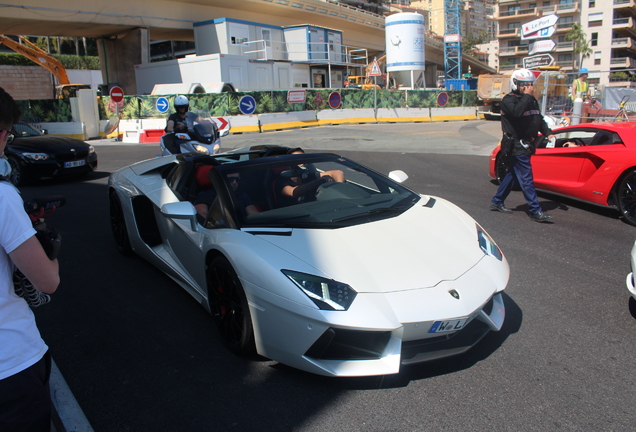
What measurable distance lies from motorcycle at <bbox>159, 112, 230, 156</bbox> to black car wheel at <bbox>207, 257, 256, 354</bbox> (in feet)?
16.7

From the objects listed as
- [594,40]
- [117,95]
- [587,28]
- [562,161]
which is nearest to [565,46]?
[587,28]

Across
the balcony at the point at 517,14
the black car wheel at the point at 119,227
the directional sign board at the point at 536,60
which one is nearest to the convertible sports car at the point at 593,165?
the black car wheel at the point at 119,227

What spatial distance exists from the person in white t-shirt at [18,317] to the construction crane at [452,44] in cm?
7029

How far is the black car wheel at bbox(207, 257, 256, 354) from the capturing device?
3.02 m

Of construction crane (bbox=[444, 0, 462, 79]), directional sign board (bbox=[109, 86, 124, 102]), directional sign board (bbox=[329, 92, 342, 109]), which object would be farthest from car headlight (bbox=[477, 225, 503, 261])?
construction crane (bbox=[444, 0, 462, 79])

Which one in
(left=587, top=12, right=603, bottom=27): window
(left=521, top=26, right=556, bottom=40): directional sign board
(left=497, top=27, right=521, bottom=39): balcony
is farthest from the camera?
(left=497, top=27, right=521, bottom=39): balcony

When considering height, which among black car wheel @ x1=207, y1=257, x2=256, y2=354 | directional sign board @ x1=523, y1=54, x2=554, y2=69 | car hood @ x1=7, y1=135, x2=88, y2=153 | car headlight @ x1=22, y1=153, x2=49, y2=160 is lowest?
black car wheel @ x1=207, y1=257, x2=256, y2=354

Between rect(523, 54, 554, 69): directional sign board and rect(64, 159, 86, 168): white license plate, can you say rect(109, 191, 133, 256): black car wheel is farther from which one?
rect(523, 54, 554, 69): directional sign board

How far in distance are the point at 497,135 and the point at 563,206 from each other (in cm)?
1139

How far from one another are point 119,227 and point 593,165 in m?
5.97

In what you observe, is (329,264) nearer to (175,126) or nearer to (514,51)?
(175,126)

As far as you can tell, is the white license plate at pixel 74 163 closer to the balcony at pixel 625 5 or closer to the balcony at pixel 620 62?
the balcony at pixel 620 62

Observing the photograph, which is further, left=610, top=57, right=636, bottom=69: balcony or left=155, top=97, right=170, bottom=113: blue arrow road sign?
left=610, top=57, right=636, bottom=69: balcony

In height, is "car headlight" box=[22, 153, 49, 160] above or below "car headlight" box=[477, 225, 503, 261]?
above
